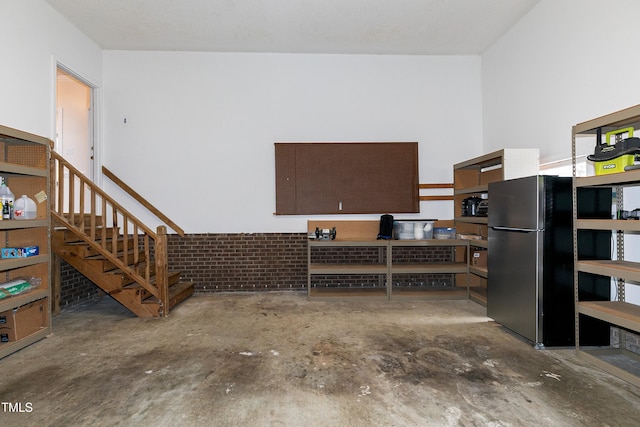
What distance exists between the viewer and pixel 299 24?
511 centimetres

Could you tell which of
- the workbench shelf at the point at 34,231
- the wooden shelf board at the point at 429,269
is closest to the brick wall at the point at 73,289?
the workbench shelf at the point at 34,231

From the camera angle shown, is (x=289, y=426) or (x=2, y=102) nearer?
(x=289, y=426)

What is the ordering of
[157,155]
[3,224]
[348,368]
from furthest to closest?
[157,155] < [3,224] < [348,368]

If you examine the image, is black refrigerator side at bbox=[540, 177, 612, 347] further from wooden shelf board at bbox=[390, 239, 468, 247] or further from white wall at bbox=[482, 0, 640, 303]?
wooden shelf board at bbox=[390, 239, 468, 247]

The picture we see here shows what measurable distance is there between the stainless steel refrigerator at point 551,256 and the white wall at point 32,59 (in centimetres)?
580

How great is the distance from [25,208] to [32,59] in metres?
2.03

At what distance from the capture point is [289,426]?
2258 mm

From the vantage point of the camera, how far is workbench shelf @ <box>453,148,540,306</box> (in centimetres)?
455

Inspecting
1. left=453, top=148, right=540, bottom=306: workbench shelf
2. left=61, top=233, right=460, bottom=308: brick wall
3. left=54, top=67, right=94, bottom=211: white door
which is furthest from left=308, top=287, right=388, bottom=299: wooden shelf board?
left=54, top=67, right=94, bottom=211: white door

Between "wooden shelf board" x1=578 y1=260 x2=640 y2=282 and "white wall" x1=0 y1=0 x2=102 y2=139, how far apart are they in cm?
620

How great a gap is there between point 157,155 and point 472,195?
17.6 ft

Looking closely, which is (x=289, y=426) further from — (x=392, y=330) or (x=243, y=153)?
(x=243, y=153)

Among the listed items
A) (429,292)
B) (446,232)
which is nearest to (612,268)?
(446,232)

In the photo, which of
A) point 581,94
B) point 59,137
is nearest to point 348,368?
point 581,94
